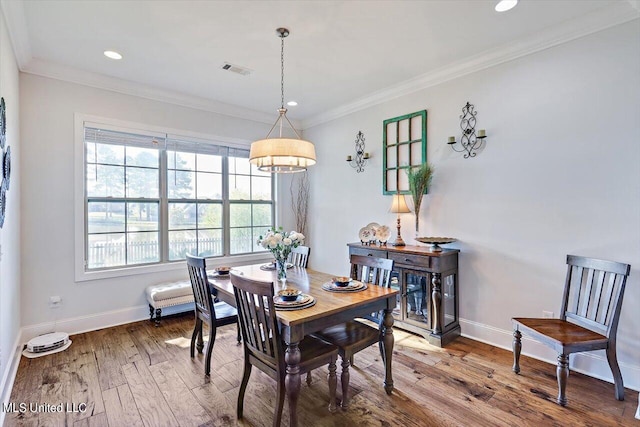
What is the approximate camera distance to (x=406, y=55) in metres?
3.16

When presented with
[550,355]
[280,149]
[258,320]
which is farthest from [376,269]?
[550,355]

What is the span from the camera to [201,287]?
2.75 metres

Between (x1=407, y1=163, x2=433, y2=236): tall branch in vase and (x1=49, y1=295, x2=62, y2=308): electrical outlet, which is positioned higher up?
(x1=407, y1=163, x2=433, y2=236): tall branch in vase

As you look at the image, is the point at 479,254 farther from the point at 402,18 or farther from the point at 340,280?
the point at 402,18

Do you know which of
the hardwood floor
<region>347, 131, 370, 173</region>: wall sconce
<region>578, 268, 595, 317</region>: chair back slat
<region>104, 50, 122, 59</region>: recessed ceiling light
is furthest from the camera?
<region>347, 131, 370, 173</region>: wall sconce

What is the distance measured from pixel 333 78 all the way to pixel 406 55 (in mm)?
893

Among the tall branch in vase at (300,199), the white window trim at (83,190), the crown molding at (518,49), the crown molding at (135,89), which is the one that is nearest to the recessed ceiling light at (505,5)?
the crown molding at (518,49)

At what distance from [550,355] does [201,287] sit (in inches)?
123

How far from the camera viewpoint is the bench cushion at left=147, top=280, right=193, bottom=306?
372cm

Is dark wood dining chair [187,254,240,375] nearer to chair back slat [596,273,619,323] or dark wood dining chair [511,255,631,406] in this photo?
dark wood dining chair [511,255,631,406]

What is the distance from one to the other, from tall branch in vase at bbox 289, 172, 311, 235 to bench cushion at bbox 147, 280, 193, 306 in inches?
82.0

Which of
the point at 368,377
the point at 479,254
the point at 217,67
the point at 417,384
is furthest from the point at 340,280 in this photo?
the point at 217,67

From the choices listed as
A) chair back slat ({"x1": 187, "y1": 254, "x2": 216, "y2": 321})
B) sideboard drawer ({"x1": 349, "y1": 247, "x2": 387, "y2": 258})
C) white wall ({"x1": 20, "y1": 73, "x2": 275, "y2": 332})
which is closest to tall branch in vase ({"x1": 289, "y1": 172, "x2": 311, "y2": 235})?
sideboard drawer ({"x1": 349, "y1": 247, "x2": 387, "y2": 258})

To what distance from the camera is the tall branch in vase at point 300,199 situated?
17.7 ft
